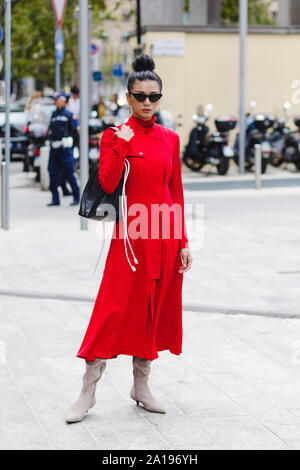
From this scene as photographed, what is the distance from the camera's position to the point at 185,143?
2384 centimetres

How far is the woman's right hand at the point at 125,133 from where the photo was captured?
5047mm

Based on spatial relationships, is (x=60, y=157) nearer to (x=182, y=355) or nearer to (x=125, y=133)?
(x=182, y=355)

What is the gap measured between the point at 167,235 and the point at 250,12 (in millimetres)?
62326

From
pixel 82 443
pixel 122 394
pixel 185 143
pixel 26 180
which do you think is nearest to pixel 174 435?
pixel 82 443

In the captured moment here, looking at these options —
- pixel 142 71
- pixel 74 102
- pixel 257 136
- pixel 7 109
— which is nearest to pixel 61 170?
pixel 7 109

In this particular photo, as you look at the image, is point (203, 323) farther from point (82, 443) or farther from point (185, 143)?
point (185, 143)

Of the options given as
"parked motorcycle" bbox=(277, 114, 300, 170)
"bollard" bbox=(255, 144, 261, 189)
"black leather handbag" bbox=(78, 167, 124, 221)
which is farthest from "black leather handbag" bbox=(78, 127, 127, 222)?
"parked motorcycle" bbox=(277, 114, 300, 170)

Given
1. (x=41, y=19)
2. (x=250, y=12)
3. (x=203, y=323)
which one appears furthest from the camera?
(x=250, y=12)

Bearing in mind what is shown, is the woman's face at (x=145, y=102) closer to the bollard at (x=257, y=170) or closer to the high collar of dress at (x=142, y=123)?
the high collar of dress at (x=142, y=123)


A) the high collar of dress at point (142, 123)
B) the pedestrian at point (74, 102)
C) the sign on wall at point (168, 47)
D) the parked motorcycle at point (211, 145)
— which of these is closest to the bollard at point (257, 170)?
the parked motorcycle at point (211, 145)

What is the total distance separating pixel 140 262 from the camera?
5184 mm

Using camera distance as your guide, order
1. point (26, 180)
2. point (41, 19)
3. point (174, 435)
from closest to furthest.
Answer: point (174, 435), point (26, 180), point (41, 19)

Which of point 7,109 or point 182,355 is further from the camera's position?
point 7,109

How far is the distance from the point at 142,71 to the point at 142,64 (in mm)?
34
